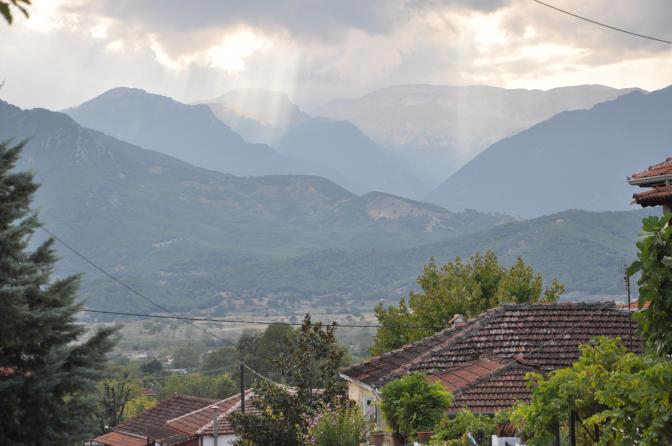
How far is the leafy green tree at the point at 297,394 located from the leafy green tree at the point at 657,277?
64.4 feet

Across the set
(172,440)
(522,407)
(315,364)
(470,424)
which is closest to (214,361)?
(172,440)

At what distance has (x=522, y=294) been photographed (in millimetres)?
47844

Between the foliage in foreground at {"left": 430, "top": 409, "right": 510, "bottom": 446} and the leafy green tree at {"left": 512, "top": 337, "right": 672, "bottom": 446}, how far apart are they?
5.76 meters

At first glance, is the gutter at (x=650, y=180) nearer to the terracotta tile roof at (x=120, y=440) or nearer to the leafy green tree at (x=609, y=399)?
the leafy green tree at (x=609, y=399)

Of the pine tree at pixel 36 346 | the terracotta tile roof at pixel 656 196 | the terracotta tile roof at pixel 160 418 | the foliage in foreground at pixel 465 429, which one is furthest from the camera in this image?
the terracotta tile roof at pixel 160 418

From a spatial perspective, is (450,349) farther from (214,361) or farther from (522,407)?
(214,361)

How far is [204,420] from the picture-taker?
45.5 meters

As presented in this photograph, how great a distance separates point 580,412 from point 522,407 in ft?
3.72

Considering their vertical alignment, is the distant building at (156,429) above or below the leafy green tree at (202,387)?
below

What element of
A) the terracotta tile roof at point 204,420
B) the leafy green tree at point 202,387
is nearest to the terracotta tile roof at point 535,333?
the terracotta tile roof at point 204,420

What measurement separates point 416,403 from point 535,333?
8.36 metres

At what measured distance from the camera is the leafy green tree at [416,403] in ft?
69.1

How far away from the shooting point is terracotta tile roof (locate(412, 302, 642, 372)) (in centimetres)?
2716

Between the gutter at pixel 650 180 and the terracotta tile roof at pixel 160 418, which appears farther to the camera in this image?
the terracotta tile roof at pixel 160 418
